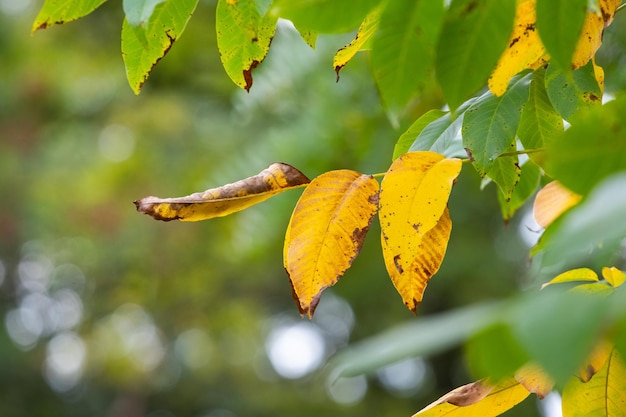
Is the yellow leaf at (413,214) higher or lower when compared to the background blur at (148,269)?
higher

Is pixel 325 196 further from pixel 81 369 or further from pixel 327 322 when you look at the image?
pixel 327 322

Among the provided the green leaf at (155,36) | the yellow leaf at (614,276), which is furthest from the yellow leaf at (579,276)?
the green leaf at (155,36)

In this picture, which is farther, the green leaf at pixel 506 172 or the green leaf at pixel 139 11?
the green leaf at pixel 506 172

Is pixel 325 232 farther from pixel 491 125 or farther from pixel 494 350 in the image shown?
pixel 494 350

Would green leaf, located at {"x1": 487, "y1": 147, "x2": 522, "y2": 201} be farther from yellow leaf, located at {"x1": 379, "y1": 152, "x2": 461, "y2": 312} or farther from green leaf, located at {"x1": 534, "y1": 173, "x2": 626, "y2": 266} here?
green leaf, located at {"x1": 534, "y1": 173, "x2": 626, "y2": 266}

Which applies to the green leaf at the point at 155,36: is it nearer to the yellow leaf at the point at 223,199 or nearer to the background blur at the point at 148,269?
the yellow leaf at the point at 223,199

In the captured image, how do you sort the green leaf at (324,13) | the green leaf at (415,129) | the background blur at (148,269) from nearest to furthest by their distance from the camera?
1. the green leaf at (324,13)
2. the green leaf at (415,129)
3. the background blur at (148,269)

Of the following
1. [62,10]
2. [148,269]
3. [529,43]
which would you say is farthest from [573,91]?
[148,269]
